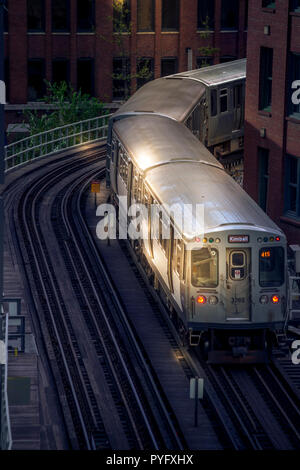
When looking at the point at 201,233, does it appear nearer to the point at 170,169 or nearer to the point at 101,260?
the point at 170,169

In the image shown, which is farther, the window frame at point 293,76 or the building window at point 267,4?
the building window at point 267,4

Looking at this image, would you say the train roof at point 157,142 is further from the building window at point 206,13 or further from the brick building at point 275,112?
the building window at point 206,13

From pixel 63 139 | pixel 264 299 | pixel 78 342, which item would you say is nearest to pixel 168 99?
pixel 63 139

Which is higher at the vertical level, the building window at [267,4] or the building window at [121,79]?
the building window at [267,4]

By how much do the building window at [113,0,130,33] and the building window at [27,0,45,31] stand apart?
13.8 ft

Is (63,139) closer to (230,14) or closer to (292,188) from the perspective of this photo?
(230,14)

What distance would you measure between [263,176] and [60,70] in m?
31.0

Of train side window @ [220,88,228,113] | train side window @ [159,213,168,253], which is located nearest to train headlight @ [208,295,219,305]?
train side window @ [159,213,168,253]

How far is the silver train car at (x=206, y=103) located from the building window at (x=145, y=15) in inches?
685

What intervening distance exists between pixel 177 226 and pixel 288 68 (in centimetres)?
1024

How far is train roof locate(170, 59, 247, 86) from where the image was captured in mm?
45500

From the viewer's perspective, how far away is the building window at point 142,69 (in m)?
66.9

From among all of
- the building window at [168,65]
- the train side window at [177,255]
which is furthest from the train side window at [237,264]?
the building window at [168,65]

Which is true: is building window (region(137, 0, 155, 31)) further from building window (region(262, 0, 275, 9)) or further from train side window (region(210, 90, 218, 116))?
building window (region(262, 0, 275, 9))
